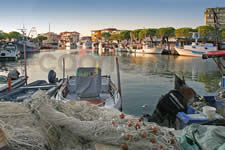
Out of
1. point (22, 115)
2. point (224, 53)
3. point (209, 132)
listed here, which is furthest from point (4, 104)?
point (224, 53)

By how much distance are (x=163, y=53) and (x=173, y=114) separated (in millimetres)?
69485

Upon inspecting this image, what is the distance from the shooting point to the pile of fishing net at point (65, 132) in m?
2.73

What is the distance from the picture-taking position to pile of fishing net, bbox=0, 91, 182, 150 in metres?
2.73

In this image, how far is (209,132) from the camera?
3.50m

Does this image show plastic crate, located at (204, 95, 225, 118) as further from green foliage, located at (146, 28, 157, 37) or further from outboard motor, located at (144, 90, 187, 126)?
green foliage, located at (146, 28, 157, 37)

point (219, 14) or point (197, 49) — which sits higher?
point (219, 14)

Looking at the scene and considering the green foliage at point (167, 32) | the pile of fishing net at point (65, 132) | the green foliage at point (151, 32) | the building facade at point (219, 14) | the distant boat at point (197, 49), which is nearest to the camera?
the pile of fishing net at point (65, 132)

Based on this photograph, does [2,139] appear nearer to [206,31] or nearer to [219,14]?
[219,14]

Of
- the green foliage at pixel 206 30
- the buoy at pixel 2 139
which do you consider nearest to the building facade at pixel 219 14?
the green foliage at pixel 206 30

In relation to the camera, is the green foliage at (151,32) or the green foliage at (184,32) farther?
the green foliage at (151,32)

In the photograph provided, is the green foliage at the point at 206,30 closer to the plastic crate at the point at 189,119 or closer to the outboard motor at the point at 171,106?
the outboard motor at the point at 171,106

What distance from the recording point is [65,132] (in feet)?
10.5

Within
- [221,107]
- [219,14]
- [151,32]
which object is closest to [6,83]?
[221,107]

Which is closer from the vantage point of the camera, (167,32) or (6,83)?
(6,83)
